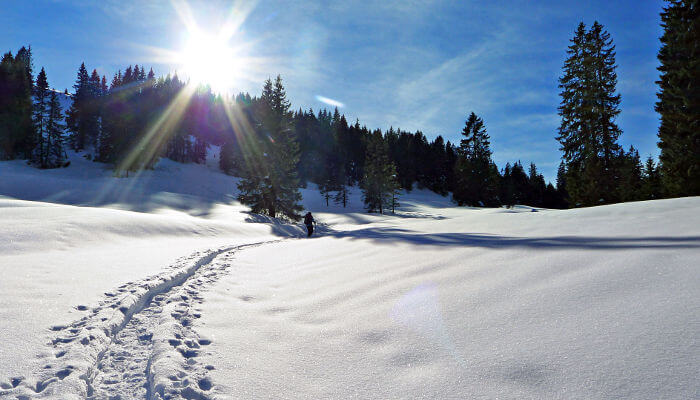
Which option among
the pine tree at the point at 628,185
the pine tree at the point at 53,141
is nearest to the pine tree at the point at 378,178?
the pine tree at the point at 628,185

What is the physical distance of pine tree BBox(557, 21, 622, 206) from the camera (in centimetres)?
2300

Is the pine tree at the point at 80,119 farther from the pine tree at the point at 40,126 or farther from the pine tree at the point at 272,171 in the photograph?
the pine tree at the point at 272,171

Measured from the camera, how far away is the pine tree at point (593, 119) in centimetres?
2300

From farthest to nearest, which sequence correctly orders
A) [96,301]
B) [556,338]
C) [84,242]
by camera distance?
1. [84,242]
2. [96,301]
3. [556,338]

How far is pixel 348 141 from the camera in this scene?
73688 millimetres

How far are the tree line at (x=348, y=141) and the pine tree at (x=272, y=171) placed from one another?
9 cm

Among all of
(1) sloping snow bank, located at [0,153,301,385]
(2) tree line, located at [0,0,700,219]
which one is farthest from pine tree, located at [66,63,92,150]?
(1) sloping snow bank, located at [0,153,301,385]

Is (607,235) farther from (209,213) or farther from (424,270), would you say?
(209,213)

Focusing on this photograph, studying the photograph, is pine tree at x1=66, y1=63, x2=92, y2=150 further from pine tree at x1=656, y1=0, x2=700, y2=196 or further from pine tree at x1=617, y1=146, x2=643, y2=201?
pine tree at x1=617, y1=146, x2=643, y2=201

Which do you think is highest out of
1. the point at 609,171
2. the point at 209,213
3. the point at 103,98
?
the point at 103,98

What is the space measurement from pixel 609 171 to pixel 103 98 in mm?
88222

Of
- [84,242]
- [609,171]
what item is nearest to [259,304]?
[84,242]

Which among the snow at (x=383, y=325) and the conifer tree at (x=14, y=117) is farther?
the conifer tree at (x=14, y=117)

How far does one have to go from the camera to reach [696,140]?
1603 cm
